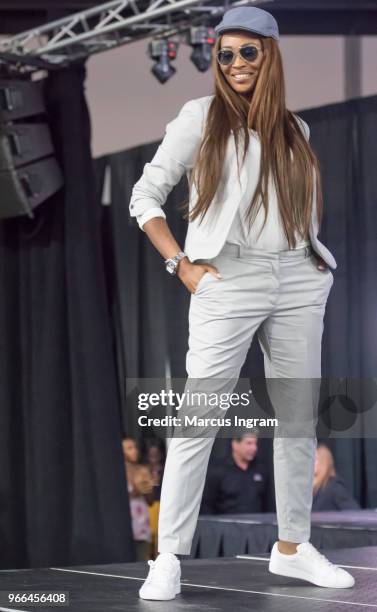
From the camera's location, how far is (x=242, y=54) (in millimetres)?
2217

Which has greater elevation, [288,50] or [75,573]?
[288,50]

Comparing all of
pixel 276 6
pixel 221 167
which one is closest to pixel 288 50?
pixel 276 6

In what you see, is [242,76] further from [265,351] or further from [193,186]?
[265,351]

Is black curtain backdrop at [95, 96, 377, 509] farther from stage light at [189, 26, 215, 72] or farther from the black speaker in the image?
stage light at [189, 26, 215, 72]

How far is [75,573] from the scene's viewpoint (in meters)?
2.53

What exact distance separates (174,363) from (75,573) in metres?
4.30

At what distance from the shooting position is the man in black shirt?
6246mm

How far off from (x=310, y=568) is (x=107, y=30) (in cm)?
323

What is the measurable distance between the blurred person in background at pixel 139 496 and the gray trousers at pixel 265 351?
3.43 metres

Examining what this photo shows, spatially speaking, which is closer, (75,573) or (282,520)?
(282,520)

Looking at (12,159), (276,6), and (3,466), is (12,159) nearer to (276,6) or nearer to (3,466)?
(3,466)

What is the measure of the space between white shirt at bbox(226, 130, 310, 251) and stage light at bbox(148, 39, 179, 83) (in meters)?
3.03

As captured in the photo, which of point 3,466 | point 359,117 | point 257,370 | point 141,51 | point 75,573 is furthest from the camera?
point 141,51

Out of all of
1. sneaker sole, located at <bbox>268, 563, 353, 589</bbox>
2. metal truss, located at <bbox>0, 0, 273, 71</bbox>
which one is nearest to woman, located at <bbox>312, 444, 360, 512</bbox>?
metal truss, located at <bbox>0, 0, 273, 71</bbox>
